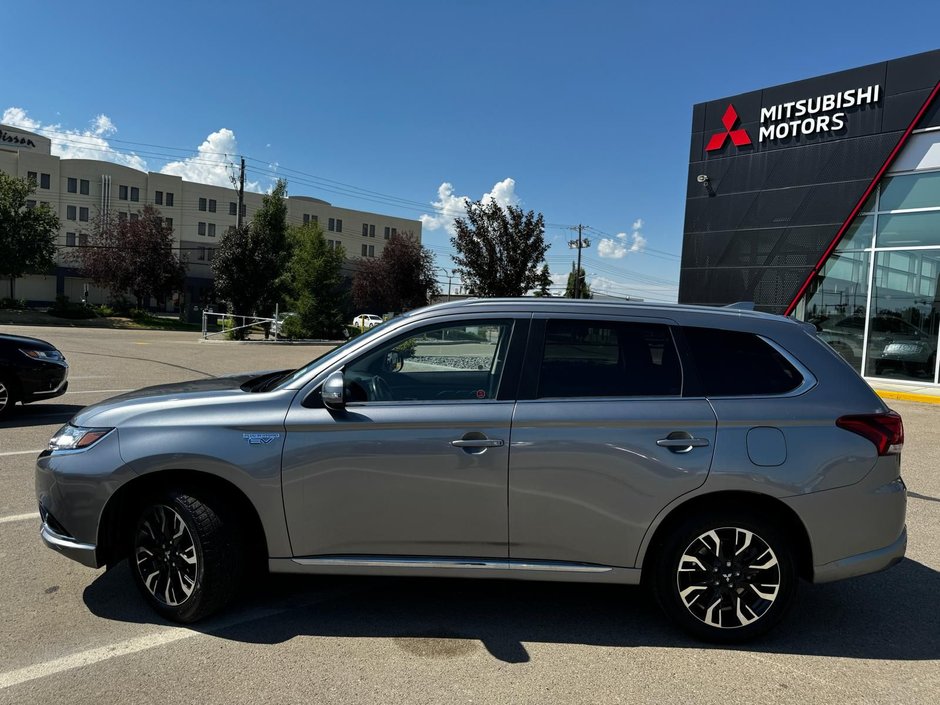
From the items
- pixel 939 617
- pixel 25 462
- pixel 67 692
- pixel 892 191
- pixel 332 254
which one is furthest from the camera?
pixel 332 254

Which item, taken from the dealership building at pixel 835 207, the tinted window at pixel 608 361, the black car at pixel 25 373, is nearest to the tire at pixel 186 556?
the tinted window at pixel 608 361

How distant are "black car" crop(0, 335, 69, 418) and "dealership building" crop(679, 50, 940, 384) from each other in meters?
17.8

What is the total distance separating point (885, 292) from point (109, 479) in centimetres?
1914

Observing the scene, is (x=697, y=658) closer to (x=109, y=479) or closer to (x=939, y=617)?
(x=939, y=617)

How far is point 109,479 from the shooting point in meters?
3.34

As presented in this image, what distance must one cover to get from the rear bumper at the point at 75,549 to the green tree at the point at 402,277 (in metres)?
44.4

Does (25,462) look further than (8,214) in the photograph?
No

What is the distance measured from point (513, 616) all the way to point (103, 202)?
256 feet

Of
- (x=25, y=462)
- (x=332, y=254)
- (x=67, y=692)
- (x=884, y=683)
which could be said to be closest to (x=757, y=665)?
(x=884, y=683)

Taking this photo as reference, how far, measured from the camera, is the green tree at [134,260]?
45.2 m

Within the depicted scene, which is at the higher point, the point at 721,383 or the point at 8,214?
the point at 8,214

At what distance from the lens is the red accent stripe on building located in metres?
16.0

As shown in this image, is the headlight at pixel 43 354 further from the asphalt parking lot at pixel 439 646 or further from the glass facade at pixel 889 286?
the glass facade at pixel 889 286

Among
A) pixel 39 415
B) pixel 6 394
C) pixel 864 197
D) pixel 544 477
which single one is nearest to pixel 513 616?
pixel 544 477
